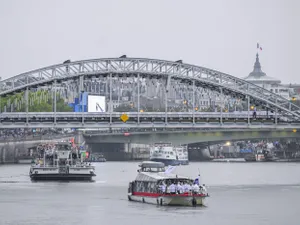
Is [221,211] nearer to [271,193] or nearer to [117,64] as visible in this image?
[271,193]

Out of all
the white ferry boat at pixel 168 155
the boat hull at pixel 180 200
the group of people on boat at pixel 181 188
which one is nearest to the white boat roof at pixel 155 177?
the group of people on boat at pixel 181 188

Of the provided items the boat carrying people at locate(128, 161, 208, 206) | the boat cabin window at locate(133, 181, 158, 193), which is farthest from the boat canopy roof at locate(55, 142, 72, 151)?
the boat carrying people at locate(128, 161, 208, 206)

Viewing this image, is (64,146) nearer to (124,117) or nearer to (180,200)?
(180,200)

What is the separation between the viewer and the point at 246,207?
95.1m

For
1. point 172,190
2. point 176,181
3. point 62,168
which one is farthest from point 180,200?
point 62,168

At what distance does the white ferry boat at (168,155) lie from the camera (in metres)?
184

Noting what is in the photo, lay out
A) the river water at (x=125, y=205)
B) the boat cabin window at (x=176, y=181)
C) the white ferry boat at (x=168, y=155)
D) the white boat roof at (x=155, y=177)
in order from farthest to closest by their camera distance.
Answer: the white ferry boat at (x=168, y=155) → the white boat roof at (x=155, y=177) → the boat cabin window at (x=176, y=181) → the river water at (x=125, y=205)

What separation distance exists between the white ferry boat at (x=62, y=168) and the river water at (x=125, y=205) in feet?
5.26

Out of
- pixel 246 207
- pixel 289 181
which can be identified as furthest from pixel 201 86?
pixel 246 207

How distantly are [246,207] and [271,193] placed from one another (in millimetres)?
16643

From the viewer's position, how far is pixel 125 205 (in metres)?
95.1

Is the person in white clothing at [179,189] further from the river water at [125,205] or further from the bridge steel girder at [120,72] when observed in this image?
the bridge steel girder at [120,72]

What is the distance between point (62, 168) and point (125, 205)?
32340 mm

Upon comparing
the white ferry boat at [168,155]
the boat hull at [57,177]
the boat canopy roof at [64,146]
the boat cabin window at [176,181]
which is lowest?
the boat cabin window at [176,181]
